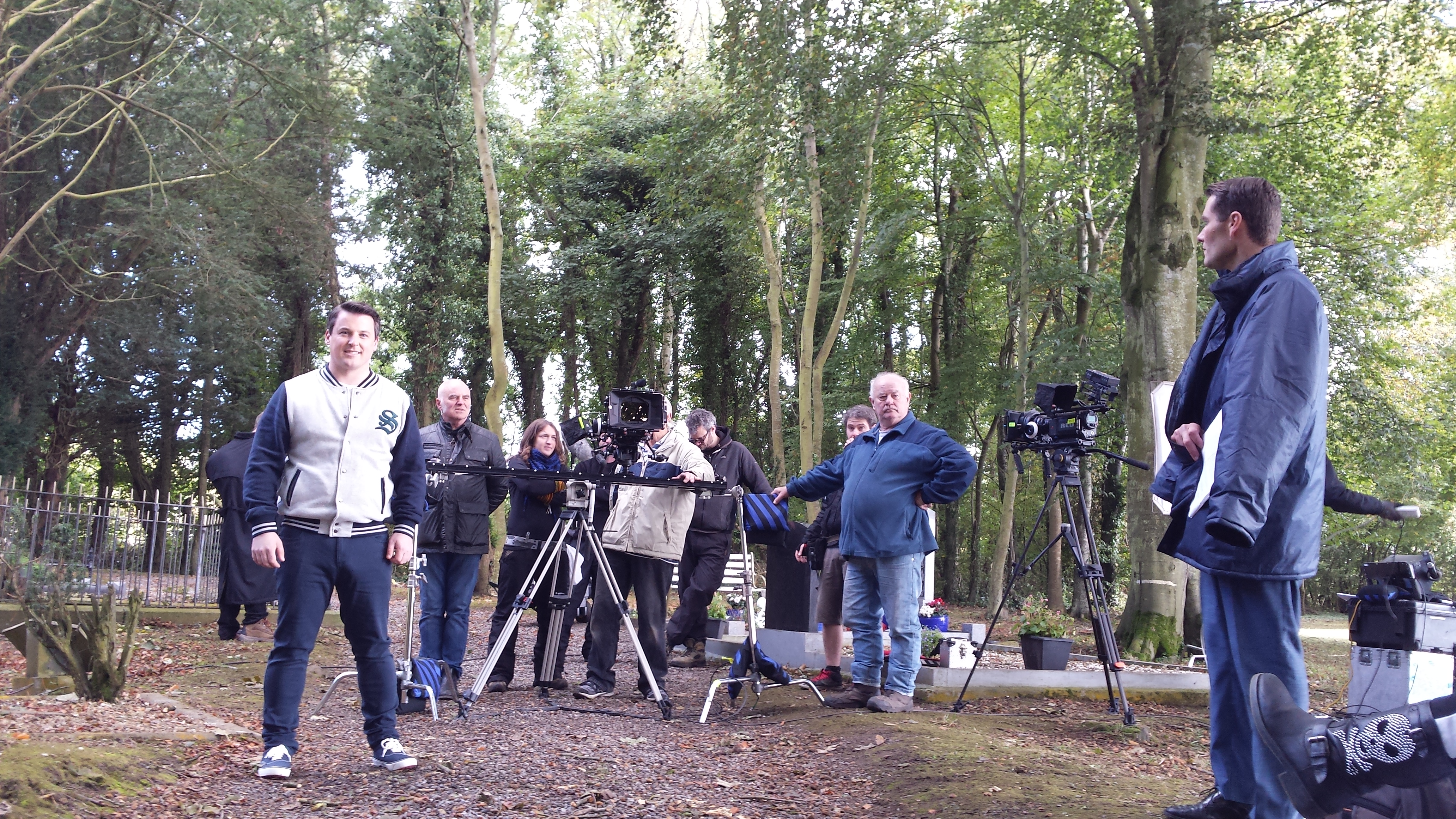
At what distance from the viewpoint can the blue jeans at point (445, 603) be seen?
717cm

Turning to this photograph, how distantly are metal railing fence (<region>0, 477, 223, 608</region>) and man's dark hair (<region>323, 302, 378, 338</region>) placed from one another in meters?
5.74

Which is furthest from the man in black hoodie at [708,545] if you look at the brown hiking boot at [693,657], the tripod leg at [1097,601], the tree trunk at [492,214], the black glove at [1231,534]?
the tree trunk at [492,214]

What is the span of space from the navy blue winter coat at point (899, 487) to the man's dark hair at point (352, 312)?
2.90 m

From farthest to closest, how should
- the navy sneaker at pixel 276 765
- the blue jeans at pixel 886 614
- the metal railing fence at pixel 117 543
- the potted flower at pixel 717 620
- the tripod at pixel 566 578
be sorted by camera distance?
the potted flower at pixel 717 620 → the metal railing fence at pixel 117 543 → the blue jeans at pixel 886 614 → the tripod at pixel 566 578 → the navy sneaker at pixel 276 765

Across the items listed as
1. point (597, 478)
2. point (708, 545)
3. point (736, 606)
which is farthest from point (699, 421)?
point (736, 606)

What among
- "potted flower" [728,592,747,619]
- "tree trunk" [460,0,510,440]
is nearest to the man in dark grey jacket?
"potted flower" [728,592,747,619]

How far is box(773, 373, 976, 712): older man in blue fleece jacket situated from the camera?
664cm

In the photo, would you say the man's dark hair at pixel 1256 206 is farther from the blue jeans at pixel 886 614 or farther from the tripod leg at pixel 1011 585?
the blue jeans at pixel 886 614

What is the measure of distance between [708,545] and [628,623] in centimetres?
290

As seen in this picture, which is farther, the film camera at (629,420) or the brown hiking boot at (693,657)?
the brown hiking boot at (693,657)

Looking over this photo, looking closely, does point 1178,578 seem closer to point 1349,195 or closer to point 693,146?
point 693,146

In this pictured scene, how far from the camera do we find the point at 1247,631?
3094mm

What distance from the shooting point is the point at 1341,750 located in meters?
2.63

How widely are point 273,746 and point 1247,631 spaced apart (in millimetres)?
3672
